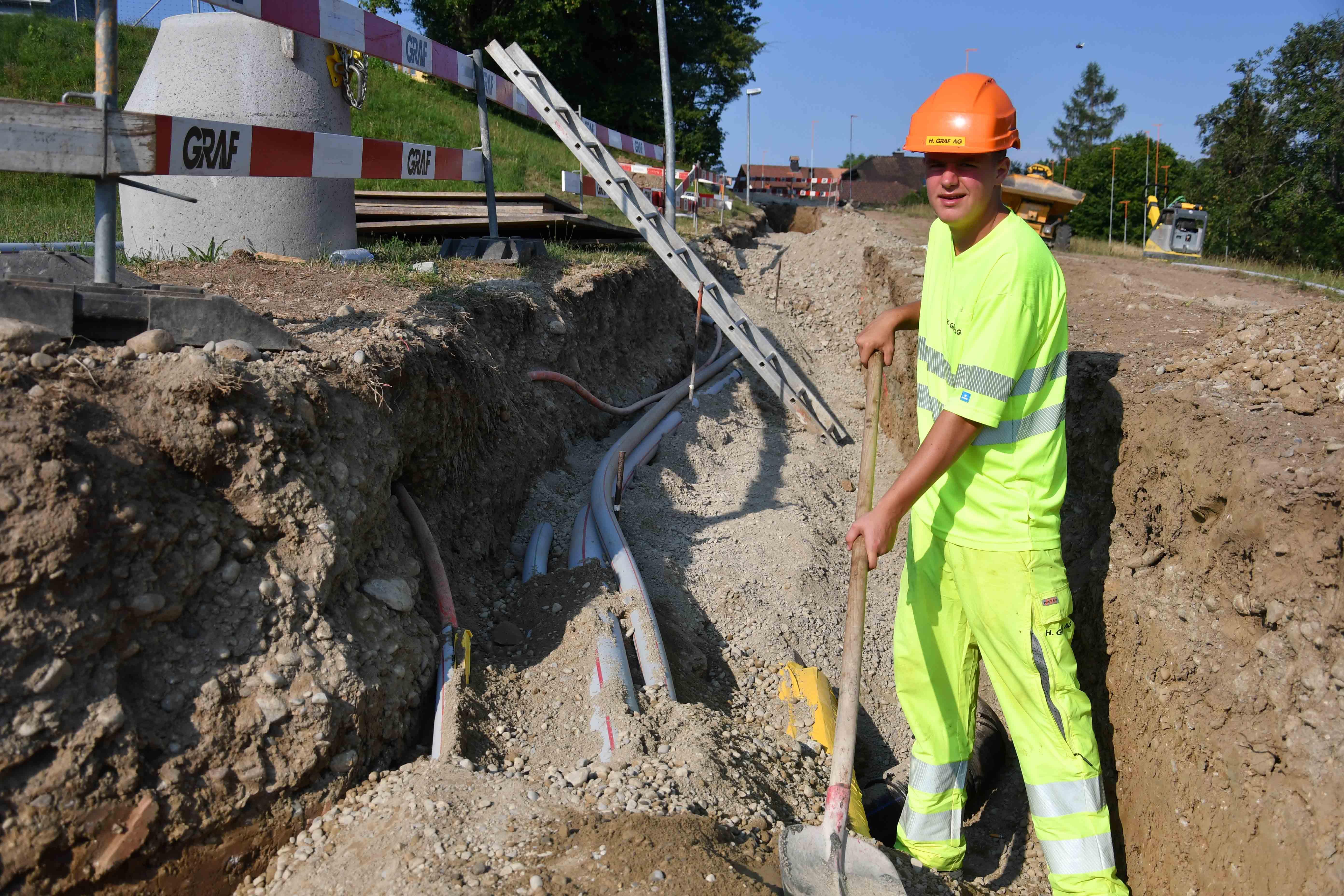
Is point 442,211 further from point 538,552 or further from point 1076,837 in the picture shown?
point 1076,837

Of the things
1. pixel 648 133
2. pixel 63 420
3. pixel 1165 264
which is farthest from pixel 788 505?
pixel 648 133

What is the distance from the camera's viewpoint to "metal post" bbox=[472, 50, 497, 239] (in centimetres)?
643

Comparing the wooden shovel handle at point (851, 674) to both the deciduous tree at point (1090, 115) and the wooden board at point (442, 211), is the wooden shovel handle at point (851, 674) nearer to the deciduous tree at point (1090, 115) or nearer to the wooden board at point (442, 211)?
the wooden board at point (442, 211)

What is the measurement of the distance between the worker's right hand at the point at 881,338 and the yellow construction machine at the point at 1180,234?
14724 mm

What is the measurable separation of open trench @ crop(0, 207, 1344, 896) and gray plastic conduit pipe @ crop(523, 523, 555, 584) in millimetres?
109

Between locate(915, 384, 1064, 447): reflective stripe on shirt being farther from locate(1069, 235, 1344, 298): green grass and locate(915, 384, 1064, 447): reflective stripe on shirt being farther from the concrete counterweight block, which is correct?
locate(1069, 235, 1344, 298): green grass

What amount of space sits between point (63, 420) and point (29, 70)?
52.4 feet

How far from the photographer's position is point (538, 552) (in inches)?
178

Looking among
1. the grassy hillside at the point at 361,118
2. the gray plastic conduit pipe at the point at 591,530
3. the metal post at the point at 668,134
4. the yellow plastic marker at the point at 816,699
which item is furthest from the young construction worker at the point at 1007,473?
the metal post at the point at 668,134

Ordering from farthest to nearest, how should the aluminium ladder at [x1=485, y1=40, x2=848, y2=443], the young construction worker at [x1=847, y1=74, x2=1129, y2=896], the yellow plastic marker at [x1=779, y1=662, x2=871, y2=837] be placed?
1. the aluminium ladder at [x1=485, y1=40, x2=848, y2=443]
2. the yellow plastic marker at [x1=779, y1=662, x2=871, y2=837]
3. the young construction worker at [x1=847, y1=74, x2=1129, y2=896]

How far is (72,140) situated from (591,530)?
2.71 metres

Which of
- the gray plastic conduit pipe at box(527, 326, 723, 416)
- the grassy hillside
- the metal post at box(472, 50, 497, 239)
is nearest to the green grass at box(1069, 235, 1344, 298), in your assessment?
the gray plastic conduit pipe at box(527, 326, 723, 416)

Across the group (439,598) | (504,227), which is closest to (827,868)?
(439,598)

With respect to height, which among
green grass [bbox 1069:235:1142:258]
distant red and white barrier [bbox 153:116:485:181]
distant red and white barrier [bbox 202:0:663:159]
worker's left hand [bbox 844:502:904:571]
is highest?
green grass [bbox 1069:235:1142:258]
